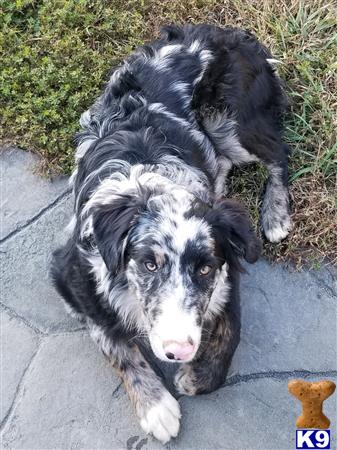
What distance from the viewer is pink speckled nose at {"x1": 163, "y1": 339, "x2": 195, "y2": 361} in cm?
280

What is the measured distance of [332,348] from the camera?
3.86 meters

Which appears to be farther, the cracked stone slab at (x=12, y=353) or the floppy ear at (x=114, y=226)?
the cracked stone slab at (x=12, y=353)

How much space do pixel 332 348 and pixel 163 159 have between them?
1.45 meters

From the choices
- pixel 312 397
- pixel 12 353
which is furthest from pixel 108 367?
pixel 312 397

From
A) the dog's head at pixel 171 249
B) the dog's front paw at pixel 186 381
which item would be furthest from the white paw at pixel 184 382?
the dog's head at pixel 171 249

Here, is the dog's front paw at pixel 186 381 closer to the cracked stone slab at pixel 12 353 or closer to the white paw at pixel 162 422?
the white paw at pixel 162 422

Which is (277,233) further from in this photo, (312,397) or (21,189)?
(21,189)

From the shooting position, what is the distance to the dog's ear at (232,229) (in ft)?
10.1

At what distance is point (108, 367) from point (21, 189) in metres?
1.38

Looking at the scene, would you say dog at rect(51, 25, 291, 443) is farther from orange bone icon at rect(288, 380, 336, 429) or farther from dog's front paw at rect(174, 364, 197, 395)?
orange bone icon at rect(288, 380, 336, 429)

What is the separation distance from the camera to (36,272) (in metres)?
4.15

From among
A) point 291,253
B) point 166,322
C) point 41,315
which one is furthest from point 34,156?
point 166,322

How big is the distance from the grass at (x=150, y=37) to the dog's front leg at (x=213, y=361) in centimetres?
75

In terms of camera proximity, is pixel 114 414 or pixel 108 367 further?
pixel 108 367
